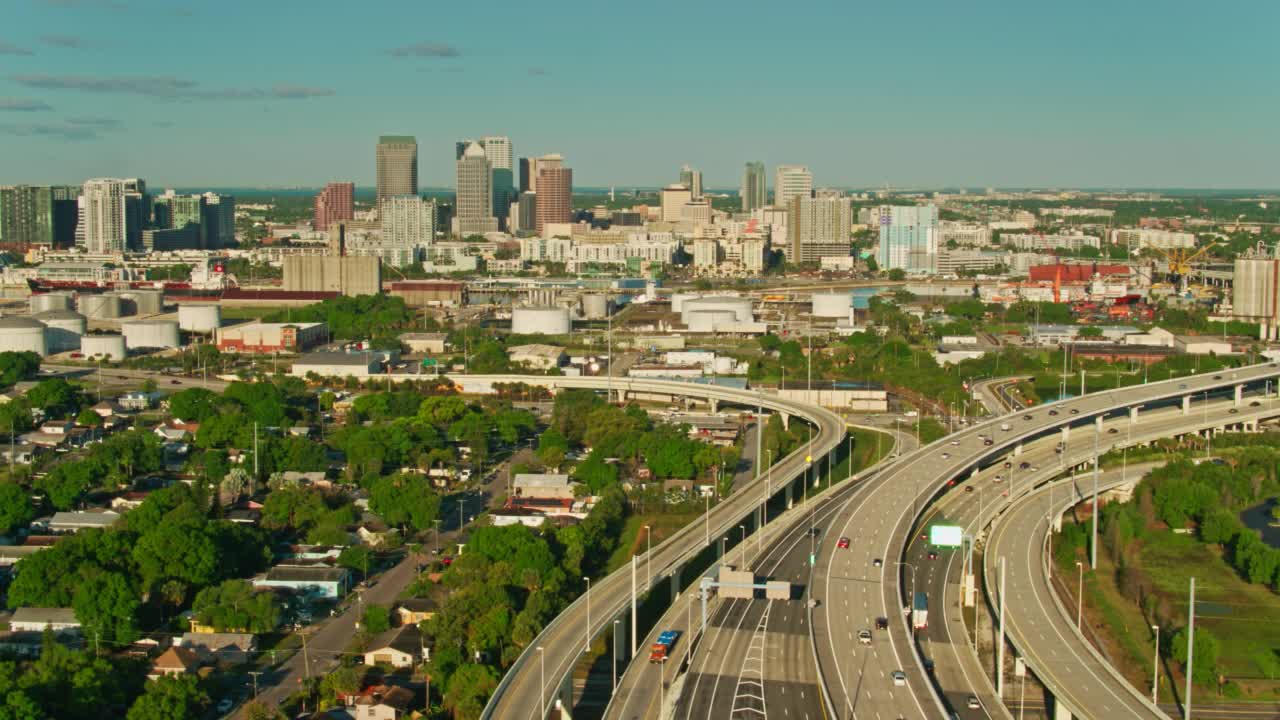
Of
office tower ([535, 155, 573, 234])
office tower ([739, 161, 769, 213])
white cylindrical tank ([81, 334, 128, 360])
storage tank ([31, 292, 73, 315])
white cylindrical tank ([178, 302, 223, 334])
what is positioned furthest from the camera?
office tower ([739, 161, 769, 213])

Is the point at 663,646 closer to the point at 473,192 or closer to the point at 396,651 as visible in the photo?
the point at 396,651

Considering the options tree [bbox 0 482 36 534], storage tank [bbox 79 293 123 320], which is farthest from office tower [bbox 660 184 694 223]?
tree [bbox 0 482 36 534]

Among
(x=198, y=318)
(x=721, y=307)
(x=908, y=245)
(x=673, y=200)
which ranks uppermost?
(x=673, y=200)

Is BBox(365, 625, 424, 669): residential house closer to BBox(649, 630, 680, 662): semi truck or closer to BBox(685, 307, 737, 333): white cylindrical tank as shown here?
BBox(649, 630, 680, 662): semi truck

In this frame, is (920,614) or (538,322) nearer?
(920,614)

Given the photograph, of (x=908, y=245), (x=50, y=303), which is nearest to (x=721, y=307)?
(x=50, y=303)

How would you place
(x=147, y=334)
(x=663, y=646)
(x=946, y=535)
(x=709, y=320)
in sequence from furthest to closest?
(x=709, y=320) → (x=147, y=334) → (x=946, y=535) → (x=663, y=646)
